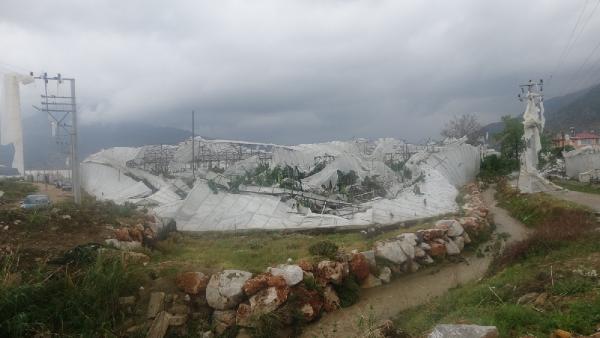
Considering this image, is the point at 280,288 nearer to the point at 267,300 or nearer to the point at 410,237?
the point at 267,300

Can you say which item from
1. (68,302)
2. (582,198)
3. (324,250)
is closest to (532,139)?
(582,198)

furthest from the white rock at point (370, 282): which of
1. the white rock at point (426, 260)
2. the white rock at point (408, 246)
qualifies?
the white rock at point (426, 260)

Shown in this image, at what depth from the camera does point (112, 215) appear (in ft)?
33.0

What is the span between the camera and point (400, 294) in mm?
8562

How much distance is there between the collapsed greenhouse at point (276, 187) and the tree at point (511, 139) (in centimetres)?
1058

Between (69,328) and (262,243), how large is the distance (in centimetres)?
492

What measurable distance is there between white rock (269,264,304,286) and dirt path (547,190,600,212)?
8023 millimetres

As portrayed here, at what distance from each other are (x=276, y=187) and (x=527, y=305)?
957cm

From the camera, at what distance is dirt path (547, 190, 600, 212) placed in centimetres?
1138

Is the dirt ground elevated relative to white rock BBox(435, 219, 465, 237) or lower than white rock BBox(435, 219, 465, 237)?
elevated

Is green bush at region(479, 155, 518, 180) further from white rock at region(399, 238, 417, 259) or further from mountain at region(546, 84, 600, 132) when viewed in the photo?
mountain at region(546, 84, 600, 132)

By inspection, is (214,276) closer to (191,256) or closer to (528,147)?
(191,256)

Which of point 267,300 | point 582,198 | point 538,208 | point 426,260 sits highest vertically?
Result: point 582,198

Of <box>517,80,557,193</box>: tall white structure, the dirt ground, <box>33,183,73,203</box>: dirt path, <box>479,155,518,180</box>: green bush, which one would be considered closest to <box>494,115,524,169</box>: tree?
<box>479,155,518,180</box>: green bush
